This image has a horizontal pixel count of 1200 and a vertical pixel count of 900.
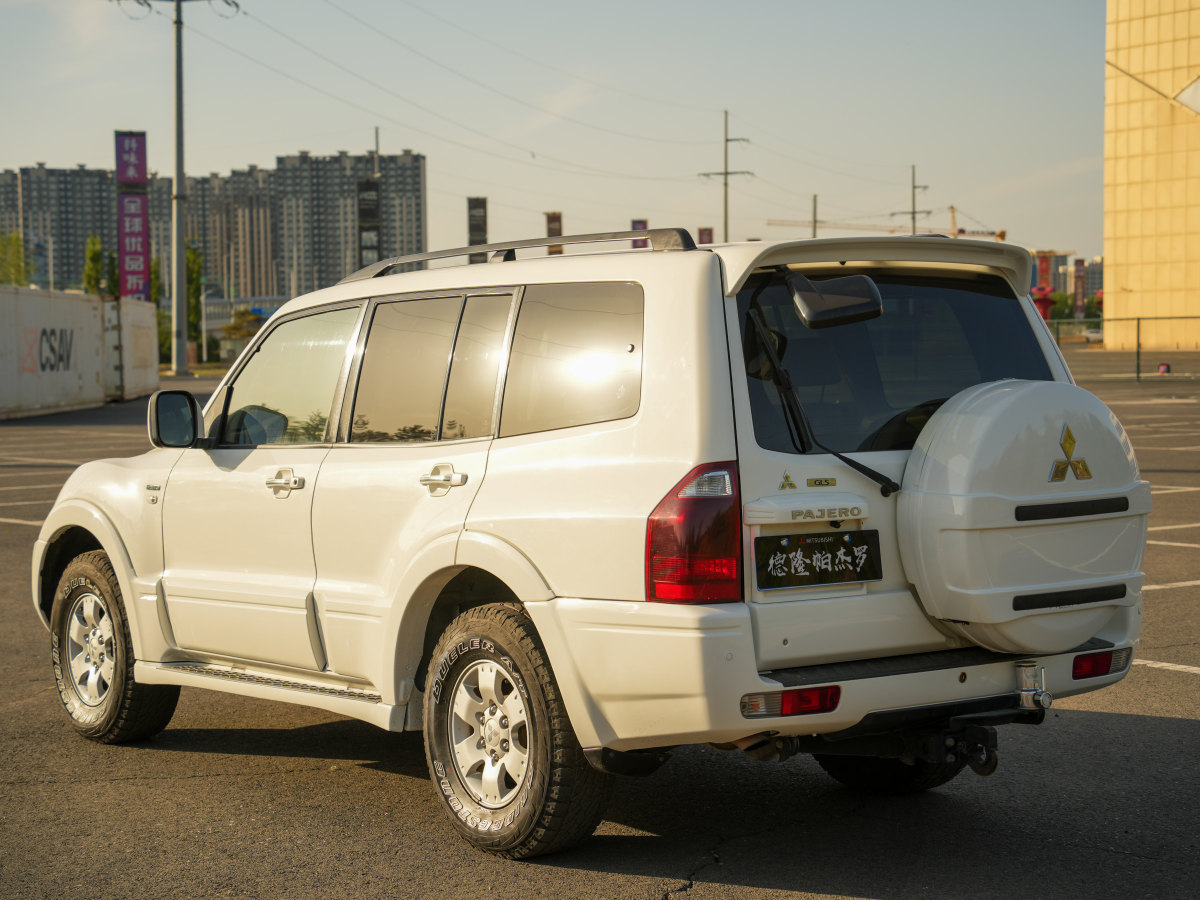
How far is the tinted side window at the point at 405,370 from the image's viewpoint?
193 inches

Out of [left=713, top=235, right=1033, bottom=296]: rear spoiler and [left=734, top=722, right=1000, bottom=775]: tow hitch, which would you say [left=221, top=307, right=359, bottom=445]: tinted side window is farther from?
[left=734, top=722, right=1000, bottom=775]: tow hitch

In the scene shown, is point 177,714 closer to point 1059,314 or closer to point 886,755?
point 886,755

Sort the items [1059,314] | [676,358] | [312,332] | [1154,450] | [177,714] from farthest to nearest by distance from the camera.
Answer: [1059,314] → [1154,450] → [177,714] → [312,332] → [676,358]

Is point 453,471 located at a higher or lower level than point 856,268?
lower

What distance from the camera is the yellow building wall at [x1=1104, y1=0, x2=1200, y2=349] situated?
65.7 meters

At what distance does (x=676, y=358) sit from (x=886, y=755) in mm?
1377

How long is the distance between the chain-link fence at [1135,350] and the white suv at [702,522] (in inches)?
1233

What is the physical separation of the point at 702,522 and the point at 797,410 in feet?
1.64

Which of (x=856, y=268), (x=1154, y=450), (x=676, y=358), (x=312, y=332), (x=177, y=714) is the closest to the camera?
(x=676, y=358)

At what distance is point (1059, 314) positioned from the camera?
577ft

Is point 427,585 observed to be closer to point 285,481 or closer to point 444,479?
point 444,479

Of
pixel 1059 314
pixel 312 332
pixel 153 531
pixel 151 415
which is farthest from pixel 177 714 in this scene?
pixel 1059 314

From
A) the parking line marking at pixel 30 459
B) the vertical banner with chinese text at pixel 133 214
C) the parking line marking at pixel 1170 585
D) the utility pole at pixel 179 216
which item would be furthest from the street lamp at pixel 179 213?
the parking line marking at pixel 1170 585

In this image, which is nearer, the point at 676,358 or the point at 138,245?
the point at 676,358
